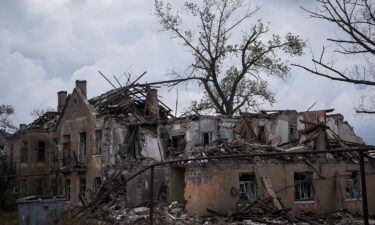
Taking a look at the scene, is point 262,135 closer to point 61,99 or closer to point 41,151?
point 61,99

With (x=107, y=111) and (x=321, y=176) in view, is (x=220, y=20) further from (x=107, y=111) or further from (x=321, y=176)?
(x=321, y=176)

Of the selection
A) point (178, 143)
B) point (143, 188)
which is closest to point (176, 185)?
point (143, 188)

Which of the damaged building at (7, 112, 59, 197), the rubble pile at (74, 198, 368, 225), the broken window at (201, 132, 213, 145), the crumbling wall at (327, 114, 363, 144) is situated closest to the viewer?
the rubble pile at (74, 198, 368, 225)

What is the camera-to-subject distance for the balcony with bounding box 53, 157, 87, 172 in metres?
36.2

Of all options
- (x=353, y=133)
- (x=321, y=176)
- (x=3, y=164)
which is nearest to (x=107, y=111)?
(x=3, y=164)

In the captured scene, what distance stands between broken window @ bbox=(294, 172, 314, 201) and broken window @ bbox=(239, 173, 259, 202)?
2.82 metres

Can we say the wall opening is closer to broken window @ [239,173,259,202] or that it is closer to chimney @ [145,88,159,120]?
broken window @ [239,173,259,202]

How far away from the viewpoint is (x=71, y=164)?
1468 inches

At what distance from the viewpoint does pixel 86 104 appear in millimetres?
36875

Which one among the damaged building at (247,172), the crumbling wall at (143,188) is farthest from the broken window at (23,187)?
the crumbling wall at (143,188)

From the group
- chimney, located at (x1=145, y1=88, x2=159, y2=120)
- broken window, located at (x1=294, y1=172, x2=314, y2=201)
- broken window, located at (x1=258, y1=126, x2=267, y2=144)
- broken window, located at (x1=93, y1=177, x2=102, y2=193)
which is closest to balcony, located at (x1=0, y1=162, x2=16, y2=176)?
broken window, located at (x1=93, y1=177, x2=102, y2=193)

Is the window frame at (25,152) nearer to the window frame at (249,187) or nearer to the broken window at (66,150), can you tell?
the broken window at (66,150)

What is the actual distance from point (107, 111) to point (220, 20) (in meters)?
13.5

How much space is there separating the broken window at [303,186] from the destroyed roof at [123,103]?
12.2 m
